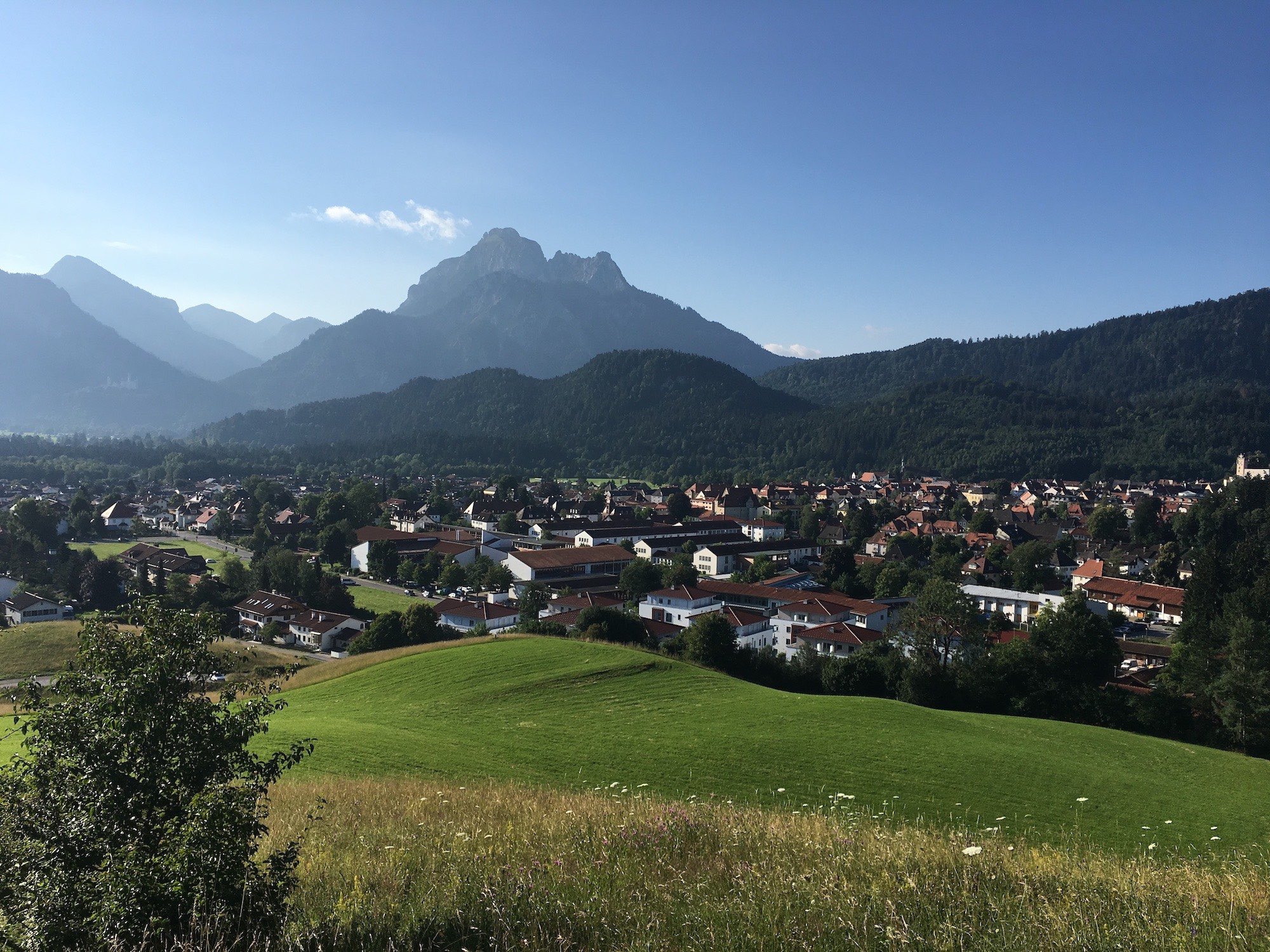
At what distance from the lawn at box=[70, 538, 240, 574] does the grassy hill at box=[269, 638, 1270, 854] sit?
43.1 metres

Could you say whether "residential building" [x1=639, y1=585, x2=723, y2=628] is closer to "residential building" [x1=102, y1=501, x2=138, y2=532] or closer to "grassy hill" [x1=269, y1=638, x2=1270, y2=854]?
"grassy hill" [x1=269, y1=638, x2=1270, y2=854]

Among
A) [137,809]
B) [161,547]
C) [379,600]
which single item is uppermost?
[137,809]

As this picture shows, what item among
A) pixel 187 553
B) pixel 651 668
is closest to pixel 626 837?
pixel 651 668

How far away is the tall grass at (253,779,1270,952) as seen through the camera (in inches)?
144

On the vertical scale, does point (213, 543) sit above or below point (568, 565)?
below

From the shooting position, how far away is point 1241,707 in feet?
64.4

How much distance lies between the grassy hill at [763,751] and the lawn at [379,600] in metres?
21.3

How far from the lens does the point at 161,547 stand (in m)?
58.5

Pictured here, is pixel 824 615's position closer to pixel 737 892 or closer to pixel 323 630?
pixel 323 630

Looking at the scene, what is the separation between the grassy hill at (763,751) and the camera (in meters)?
11.4

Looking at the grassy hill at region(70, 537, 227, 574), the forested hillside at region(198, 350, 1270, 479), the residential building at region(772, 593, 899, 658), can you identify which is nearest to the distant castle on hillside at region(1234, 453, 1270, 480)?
the forested hillside at region(198, 350, 1270, 479)

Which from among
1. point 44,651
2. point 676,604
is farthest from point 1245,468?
point 44,651

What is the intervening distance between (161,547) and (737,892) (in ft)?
215

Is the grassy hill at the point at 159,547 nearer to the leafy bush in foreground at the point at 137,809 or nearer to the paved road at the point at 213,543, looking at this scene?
the paved road at the point at 213,543
